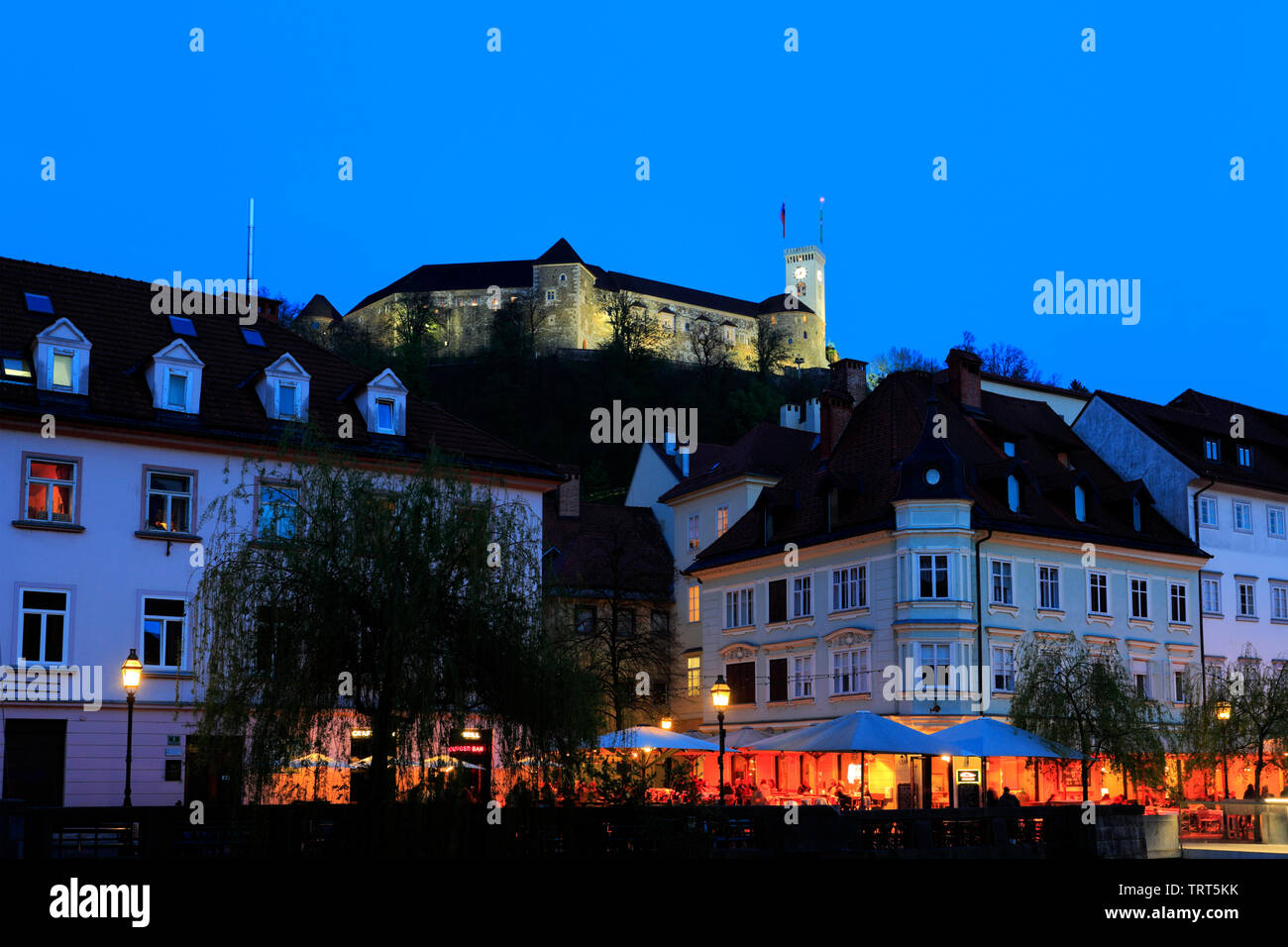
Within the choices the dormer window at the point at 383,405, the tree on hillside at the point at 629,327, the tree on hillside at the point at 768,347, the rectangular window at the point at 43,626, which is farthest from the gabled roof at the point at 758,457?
the tree on hillside at the point at 768,347

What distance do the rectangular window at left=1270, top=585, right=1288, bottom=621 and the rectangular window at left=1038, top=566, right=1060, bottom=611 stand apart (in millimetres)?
12023

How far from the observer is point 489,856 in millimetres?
23328

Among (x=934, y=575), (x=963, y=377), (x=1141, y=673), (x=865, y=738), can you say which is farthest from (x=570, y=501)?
(x=865, y=738)

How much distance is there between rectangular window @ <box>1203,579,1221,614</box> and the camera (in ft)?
190

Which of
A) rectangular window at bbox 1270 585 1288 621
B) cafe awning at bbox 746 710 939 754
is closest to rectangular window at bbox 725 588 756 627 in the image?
cafe awning at bbox 746 710 939 754

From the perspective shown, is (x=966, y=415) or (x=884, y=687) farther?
(x=966, y=415)

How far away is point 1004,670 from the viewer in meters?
50.7

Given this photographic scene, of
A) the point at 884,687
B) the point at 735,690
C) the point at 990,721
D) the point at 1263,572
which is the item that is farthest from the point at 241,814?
the point at 1263,572

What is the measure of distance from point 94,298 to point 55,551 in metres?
7.56

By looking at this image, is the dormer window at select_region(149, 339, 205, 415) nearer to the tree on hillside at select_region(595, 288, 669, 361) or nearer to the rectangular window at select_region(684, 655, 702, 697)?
the rectangular window at select_region(684, 655, 702, 697)

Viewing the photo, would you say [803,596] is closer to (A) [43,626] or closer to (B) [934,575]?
(B) [934,575]

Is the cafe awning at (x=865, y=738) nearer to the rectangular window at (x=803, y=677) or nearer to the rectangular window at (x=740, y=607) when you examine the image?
the rectangular window at (x=803, y=677)

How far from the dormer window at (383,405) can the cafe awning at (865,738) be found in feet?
42.9
